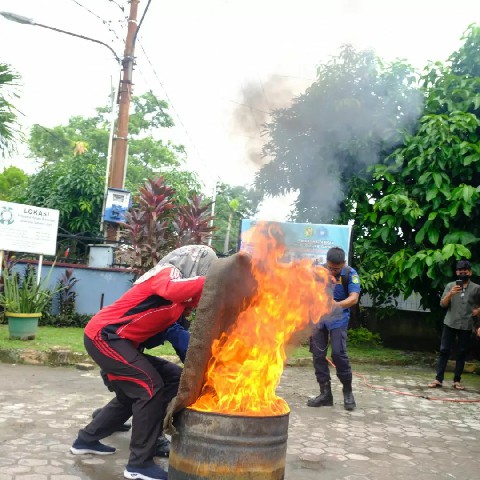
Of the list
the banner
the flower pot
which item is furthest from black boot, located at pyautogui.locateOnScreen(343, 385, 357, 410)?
the flower pot

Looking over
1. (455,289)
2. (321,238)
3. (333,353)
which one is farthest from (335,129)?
(333,353)

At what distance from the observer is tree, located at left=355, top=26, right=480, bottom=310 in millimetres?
8883

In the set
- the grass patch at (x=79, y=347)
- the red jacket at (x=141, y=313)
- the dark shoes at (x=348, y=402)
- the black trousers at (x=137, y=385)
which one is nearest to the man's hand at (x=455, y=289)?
the grass patch at (x=79, y=347)

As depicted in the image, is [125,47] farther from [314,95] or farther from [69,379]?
[69,379]

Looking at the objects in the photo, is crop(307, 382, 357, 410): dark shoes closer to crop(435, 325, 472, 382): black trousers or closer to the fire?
crop(435, 325, 472, 382): black trousers

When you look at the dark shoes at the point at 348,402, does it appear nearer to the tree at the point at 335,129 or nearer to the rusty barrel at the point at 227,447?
the tree at the point at 335,129

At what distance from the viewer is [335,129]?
7.85 metres

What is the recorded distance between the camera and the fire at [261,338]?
3.22 metres

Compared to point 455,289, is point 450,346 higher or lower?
lower

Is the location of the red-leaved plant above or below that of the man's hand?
above

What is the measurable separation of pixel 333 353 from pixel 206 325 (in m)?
3.37

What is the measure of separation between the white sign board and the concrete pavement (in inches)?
98.9

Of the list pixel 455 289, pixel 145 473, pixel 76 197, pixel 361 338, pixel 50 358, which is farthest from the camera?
pixel 76 197

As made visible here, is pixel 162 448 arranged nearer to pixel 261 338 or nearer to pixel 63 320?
pixel 261 338
